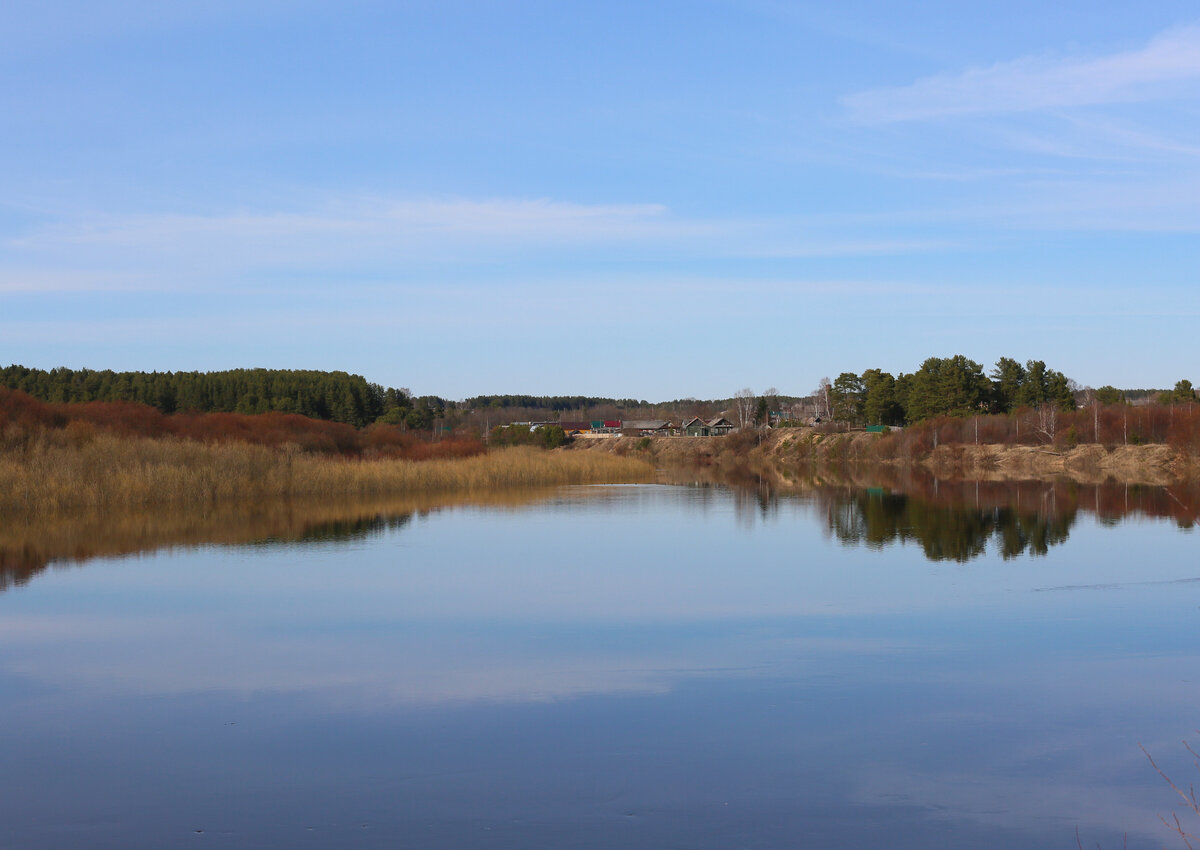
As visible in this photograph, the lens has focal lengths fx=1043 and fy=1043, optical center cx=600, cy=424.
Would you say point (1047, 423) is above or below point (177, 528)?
above

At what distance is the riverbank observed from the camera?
48.1 meters

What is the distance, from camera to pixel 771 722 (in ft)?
26.4

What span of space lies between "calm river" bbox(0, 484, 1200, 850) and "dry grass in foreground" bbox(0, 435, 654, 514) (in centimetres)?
836

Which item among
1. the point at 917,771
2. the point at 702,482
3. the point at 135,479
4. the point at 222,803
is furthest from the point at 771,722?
the point at 702,482

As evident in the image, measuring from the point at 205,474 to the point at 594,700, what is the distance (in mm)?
23792

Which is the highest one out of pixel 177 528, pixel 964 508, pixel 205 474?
pixel 205 474

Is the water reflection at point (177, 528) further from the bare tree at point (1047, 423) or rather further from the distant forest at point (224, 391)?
the distant forest at point (224, 391)

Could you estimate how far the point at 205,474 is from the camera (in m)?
29.7

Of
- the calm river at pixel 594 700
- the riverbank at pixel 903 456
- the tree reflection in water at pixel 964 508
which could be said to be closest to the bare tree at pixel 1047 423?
the riverbank at pixel 903 456

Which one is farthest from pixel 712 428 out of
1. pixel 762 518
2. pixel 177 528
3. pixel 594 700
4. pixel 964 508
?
pixel 594 700

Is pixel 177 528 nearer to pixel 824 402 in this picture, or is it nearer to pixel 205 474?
pixel 205 474

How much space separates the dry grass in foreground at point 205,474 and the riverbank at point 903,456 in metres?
15.1

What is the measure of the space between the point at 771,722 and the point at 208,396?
242 ft

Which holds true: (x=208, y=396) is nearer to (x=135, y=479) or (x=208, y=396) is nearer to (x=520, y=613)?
(x=135, y=479)
